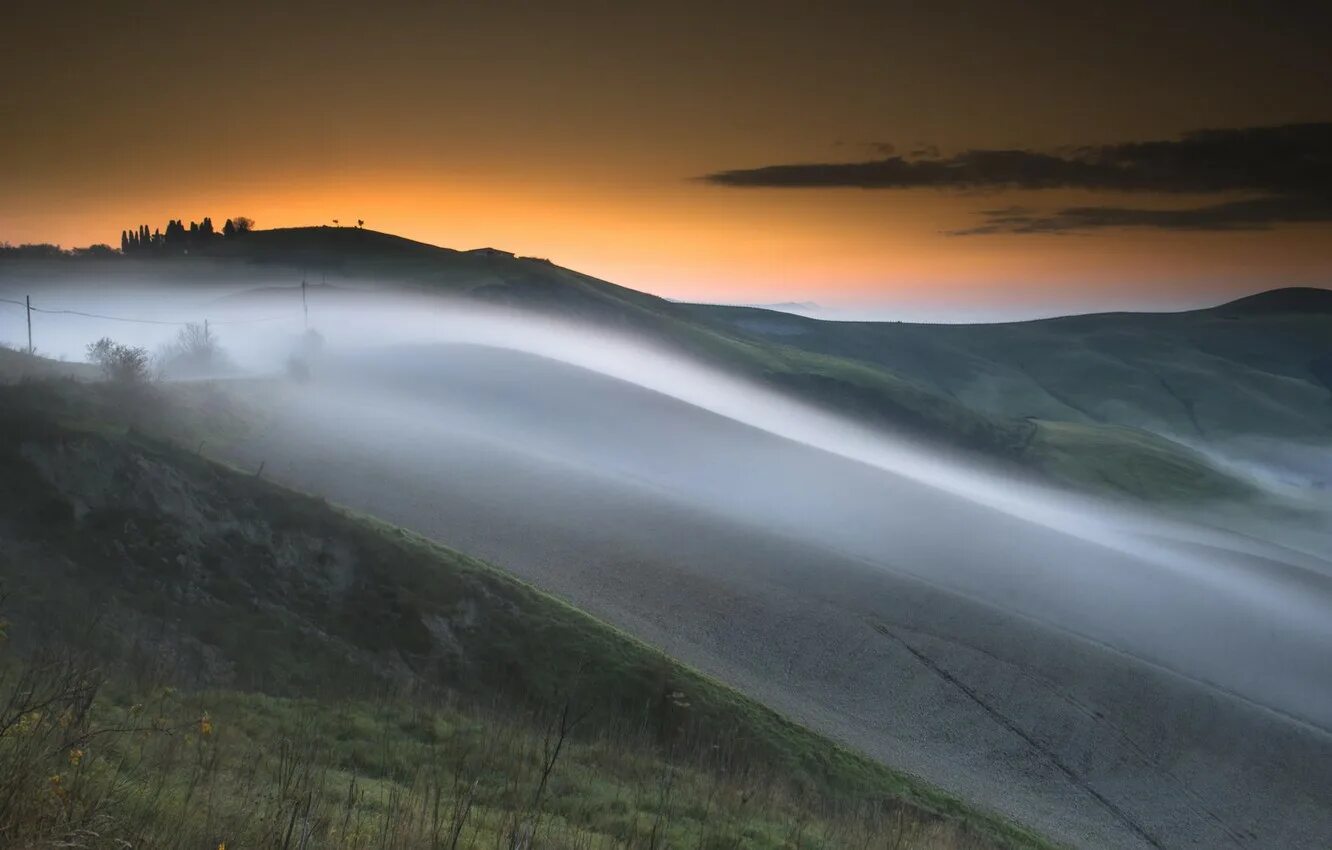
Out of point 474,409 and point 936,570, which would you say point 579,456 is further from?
point 936,570

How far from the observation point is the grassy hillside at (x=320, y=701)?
27.4 feet

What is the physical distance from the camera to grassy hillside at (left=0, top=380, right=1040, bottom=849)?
27.4ft

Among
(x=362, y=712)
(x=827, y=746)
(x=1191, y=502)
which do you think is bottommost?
(x=1191, y=502)

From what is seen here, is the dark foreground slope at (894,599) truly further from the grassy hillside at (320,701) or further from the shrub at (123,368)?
the grassy hillside at (320,701)

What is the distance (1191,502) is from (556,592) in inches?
6944

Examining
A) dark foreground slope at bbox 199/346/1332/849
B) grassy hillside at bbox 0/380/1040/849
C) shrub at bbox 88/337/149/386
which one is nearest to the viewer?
grassy hillside at bbox 0/380/1040/849

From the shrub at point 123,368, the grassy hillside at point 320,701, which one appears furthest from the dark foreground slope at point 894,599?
the grassy hillside at point 320,701

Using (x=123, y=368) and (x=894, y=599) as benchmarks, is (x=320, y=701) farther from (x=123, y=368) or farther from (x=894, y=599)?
(x=894, y=599)

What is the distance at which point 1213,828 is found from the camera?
39000 millimetres

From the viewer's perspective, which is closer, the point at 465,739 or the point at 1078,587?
the point at 465,739

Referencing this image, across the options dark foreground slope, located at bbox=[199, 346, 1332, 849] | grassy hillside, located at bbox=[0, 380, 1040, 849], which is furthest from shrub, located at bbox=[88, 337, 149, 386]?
grassy hillside, located at bbox=[0, 380, 1040, 849]

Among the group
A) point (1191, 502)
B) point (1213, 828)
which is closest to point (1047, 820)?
point (1213, 828)

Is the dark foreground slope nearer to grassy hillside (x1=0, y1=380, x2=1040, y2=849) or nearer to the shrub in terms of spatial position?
the shrub

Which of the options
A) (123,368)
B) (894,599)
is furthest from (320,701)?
(894,599)
